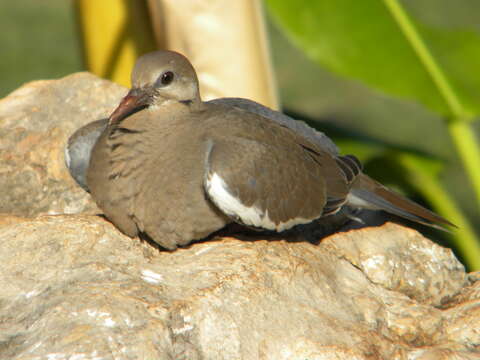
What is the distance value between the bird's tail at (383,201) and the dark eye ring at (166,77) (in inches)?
37.7

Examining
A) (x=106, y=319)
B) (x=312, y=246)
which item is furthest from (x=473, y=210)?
(x=106, y=319)

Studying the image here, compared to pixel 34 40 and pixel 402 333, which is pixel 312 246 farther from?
pixel 34 40

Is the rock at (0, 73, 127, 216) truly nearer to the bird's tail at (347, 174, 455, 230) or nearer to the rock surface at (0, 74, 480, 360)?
the rock surface at (0, 74, 480, 360)

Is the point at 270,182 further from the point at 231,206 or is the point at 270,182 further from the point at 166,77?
the point at 166,77

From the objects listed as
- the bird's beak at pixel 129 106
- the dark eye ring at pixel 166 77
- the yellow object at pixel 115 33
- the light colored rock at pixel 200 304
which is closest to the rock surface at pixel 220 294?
the light colored rock at pixel 200 304

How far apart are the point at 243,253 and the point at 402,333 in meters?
0.65

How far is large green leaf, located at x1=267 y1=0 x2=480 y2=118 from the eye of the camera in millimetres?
4605

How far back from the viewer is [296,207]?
3.33 m

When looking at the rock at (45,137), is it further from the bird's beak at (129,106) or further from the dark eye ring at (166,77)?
the dark eye ring at (166,77)

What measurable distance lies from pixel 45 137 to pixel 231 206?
1.19 meters

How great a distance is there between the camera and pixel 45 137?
3883mm

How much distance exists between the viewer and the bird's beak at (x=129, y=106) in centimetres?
314

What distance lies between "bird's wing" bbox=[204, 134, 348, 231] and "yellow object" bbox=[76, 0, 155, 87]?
1.91m

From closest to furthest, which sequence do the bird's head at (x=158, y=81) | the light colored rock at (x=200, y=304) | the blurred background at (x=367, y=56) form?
the light colored rock at (x=200, y=304)
the bird's head at (x=158, y=81)
the blurred background at (x=367, y=56)
